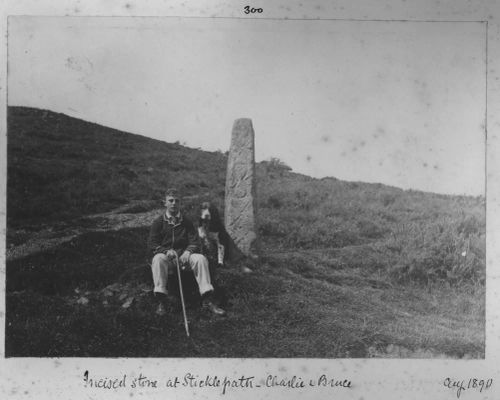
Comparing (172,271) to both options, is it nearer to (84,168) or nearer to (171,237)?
(171,237)

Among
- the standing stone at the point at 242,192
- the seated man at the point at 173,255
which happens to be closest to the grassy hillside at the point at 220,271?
the seated man at the point at 173,255

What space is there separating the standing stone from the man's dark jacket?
1.04 m

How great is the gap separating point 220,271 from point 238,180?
4.88 feet

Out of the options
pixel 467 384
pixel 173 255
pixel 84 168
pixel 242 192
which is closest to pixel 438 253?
pixel 467 384

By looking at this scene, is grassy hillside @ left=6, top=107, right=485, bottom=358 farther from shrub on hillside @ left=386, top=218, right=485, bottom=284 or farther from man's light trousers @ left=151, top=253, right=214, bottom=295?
man's light trousers @ left=151, top=253, right=214, bottom=295

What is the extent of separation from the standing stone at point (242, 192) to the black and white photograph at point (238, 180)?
0.11 feet

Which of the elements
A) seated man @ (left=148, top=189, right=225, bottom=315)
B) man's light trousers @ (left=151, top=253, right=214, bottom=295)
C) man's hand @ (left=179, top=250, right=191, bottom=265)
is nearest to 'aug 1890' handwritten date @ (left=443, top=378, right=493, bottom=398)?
seated man @ (left=148, top=189, right=225, bottom=315)

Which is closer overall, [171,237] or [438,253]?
[171,237]

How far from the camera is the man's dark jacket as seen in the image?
7.26 metres

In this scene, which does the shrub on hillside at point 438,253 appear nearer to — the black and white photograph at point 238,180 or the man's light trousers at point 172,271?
the black and white photograph at point 238,180

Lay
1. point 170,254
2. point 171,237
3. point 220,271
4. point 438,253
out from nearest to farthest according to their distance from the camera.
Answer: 1. point 170,254
2. point 171,237
3. point 220,271
4. point 438,253

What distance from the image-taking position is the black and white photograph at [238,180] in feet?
23.1

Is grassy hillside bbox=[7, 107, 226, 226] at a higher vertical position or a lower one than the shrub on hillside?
higher

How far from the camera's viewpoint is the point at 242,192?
8.16m
